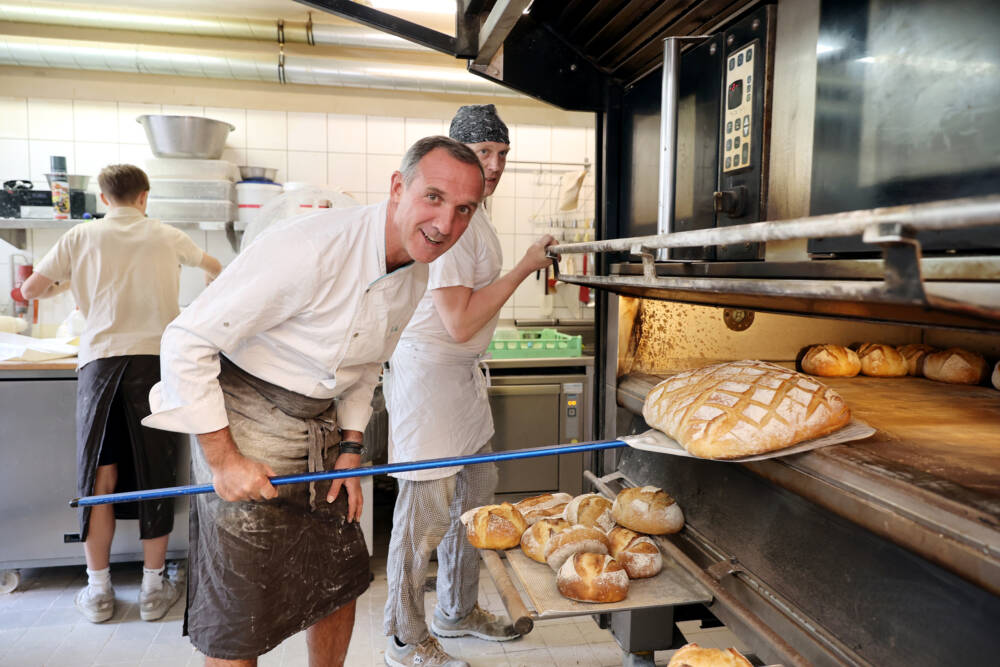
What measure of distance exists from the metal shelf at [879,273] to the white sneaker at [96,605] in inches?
100

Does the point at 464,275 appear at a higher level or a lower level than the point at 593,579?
higher

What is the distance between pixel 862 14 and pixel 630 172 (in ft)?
2.59

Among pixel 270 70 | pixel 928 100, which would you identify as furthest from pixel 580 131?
pixel 928 100

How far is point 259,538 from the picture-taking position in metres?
1.55

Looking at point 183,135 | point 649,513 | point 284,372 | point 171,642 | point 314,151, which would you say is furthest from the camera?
point 314,151

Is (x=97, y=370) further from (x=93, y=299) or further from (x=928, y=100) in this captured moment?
(x=928, y=100)

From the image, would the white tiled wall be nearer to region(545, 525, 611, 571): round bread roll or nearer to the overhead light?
the overhead light

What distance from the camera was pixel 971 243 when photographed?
0.72m

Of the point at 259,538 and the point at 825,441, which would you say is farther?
the point at 259,538

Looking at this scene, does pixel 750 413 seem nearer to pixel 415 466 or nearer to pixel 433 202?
pixel 415 466

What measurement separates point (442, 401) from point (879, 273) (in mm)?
1516

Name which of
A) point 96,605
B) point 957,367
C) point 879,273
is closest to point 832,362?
point 957,367

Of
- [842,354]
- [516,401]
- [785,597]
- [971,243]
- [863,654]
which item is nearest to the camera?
[971,243]

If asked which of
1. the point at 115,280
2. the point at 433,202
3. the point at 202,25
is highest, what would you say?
the point at 202,25
